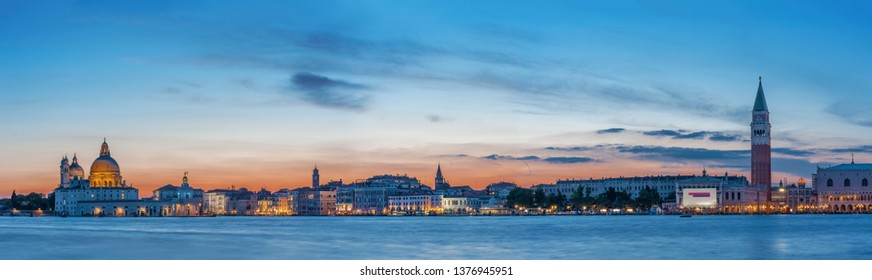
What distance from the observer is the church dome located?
10756cm

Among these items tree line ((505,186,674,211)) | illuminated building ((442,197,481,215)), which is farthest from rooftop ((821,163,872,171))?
illuminated building ((442,197,481,215))

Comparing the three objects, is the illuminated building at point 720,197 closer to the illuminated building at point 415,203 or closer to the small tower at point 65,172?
the illuminated building at point 415,203

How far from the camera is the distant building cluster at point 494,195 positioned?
317 feet

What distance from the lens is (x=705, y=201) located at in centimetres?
9731

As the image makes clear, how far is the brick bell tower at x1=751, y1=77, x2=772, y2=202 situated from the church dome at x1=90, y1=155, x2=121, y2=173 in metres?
58.7

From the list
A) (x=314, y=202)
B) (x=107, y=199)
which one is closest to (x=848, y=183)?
(x=314, y=202)

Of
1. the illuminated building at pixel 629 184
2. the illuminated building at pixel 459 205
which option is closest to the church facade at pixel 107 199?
the illuminated building at pixel 459 205

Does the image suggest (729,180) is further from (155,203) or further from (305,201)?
(155,203)

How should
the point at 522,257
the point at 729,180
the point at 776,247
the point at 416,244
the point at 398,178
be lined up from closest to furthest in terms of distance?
the point at 522,257 < the point at 776,247 < the point at 416,244 < the point at 729,180 < the point at 398,178

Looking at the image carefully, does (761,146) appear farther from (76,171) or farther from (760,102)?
(76,171)

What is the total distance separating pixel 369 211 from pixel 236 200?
18074 mm

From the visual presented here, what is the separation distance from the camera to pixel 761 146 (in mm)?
Answer: 93125

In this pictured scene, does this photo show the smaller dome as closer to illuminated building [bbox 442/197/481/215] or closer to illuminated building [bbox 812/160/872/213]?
illuminated building [bbox 442/197/481/215]
